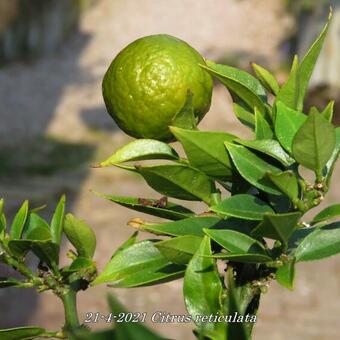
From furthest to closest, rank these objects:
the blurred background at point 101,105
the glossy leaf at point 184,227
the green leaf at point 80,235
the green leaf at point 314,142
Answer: the blurred background at point 101,105 → the green leaf at point 80,235 → the glossy leaf at point 184,227 → the green leaf at point 314,142

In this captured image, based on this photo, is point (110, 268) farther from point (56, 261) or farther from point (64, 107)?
point (64, 107)

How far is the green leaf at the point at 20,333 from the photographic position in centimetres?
88

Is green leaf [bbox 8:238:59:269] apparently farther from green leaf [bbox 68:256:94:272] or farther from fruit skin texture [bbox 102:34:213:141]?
fruit skin texture [bbox 102:34:213:141]

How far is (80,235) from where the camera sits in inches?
37.6

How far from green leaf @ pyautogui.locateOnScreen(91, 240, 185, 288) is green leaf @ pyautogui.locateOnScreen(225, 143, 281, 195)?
0.44 feet

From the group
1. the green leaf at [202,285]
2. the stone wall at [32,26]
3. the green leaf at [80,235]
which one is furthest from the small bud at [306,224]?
the stone wall at [32,26]

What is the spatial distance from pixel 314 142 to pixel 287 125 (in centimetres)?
5

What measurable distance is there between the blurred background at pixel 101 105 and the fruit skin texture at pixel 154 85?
0.93 feet

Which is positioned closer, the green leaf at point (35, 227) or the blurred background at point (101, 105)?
the green leaf at point (35, 227)

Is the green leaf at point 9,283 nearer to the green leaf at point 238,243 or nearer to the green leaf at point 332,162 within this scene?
the green leaf at point 238,243

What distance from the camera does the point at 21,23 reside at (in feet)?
28.3

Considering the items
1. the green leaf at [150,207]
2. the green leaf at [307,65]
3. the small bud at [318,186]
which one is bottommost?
the green leaf at [150,207]

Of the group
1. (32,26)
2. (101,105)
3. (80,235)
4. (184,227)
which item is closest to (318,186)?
(184,227)

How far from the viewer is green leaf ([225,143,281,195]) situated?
2.64ft
